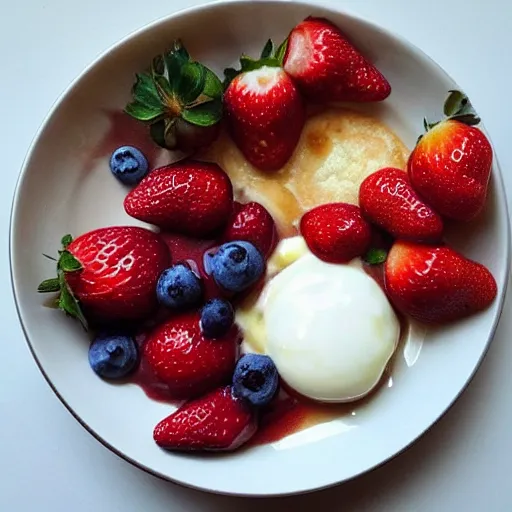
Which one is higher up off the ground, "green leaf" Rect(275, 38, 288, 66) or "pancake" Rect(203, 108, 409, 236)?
"green leaf" Rect(275, 38, 288, 66)

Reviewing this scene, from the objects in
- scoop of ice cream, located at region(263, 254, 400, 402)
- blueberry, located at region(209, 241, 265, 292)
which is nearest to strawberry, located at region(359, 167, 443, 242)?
scoop of ice cream, located at region(263, 254, 400, 402)

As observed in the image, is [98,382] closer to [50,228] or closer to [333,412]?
[50,228]

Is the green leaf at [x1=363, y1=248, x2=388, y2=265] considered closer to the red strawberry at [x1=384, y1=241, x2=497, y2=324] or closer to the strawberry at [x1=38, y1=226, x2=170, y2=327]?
the red strawberry at [x1=384, y1=241, x2=497, y2=324]

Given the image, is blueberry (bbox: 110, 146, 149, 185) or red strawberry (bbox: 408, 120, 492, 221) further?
blueberry (bbox: 110, 146, 149, 185)

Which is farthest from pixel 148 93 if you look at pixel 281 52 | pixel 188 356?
pixel 188 356

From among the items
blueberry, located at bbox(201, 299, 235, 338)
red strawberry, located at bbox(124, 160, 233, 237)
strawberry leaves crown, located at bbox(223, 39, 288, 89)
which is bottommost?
blueberry, located at bbox(201, 299, 235, 338)

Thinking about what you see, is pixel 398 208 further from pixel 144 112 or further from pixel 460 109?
pixel 144 112

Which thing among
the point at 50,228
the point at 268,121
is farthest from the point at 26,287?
the point at 268,121
